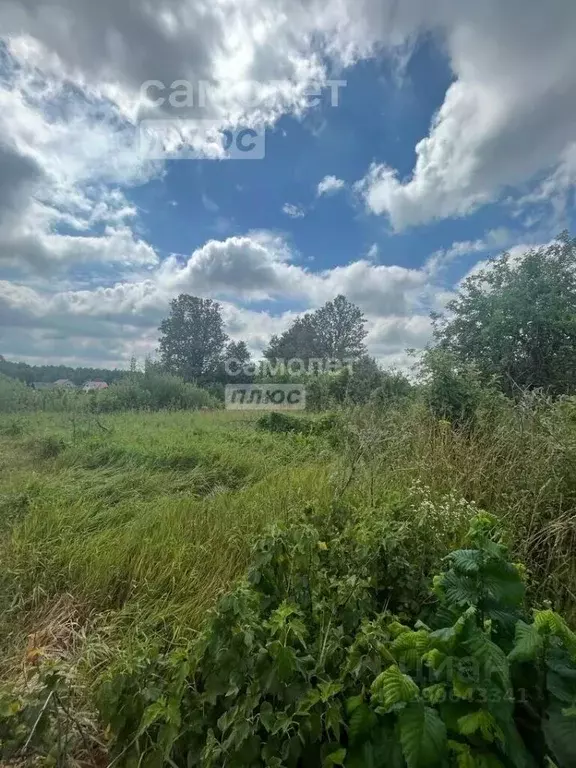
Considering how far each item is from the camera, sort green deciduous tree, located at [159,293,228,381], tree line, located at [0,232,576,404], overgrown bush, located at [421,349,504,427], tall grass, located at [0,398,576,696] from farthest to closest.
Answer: green deciduous tree, located at [159,293,228,381], tree line, located at [0,232,576,404], overgrown bush, located at [421,349,504,427], tall grass, located at [0,398,576,696]

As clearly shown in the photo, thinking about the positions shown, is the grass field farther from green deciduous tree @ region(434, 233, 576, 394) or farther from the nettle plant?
green deciduous tree @ region(434, 233, 576, 394)

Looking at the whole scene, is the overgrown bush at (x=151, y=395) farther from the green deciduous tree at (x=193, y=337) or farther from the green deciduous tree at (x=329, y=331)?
the green deciduous tree at (x=329, y=331)

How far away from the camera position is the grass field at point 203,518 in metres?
1.67

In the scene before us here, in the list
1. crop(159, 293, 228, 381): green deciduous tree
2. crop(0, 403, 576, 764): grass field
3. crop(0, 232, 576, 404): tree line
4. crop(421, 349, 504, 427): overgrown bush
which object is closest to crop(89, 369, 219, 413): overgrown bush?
crop(0, 232, 576, 404): tree line

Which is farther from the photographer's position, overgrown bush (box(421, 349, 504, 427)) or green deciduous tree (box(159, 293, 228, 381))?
green deciduous tree (box(159, 293, 228, 381))

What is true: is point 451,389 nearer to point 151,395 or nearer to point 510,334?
point 510,334

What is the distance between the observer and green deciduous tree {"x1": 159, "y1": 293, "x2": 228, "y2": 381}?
48.3 feet

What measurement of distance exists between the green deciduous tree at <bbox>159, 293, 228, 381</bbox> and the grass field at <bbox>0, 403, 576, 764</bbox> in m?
10.9

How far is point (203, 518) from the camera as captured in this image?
2545 mm

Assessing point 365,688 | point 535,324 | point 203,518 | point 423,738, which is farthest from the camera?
point 535,324

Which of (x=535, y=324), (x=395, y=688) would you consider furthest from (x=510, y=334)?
(x=395, y=688)

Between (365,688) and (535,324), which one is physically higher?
(535,324)

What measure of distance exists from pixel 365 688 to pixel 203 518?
68.5 inches

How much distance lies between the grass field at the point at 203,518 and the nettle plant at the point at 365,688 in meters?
0.27
